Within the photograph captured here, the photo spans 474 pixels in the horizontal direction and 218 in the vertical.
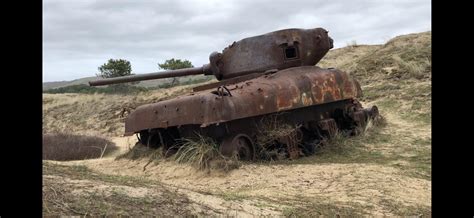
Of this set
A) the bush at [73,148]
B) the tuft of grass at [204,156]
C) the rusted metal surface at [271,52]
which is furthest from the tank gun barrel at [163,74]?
the tuft of grass at [204,156]

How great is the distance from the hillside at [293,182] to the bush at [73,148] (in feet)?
3.03

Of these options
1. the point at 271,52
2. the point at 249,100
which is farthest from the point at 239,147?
the point at 271,52

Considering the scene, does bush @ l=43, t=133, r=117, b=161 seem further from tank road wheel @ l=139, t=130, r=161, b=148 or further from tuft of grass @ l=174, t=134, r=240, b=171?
tuft of grass @ l=174, t=134, r=240, b=171

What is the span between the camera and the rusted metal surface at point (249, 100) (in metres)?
7.49

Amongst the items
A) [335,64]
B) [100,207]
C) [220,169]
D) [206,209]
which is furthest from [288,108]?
[335,64]

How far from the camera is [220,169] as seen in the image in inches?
281

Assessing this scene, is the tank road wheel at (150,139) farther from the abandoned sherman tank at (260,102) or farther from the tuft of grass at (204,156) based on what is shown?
the tuft of grass at (204,156)

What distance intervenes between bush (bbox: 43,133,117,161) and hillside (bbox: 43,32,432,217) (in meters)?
0.92

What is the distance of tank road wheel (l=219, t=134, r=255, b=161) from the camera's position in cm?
754

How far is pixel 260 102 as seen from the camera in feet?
25.7

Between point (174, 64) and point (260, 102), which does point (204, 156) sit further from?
point (174, 64)
